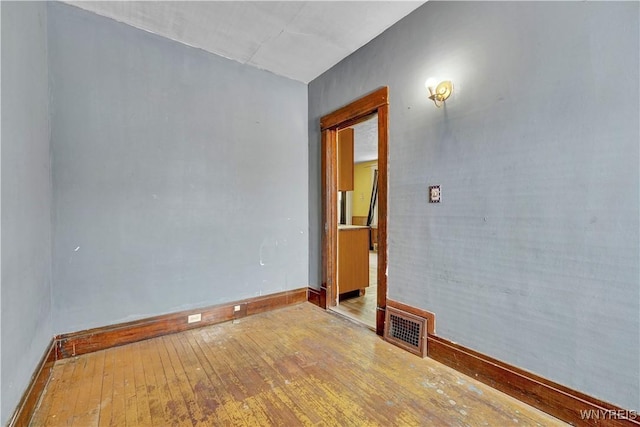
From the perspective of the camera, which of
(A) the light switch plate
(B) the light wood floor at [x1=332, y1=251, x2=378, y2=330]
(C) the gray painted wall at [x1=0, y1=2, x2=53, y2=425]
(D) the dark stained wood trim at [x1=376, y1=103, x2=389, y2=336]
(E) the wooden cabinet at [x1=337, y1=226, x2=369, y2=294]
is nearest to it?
(C) the gray painted wall at [x1=0, y1=2, x2=53, y2=425]

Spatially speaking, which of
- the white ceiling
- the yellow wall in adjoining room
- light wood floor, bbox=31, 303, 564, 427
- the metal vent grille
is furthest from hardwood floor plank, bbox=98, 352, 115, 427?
the yellow wall in adjoining room

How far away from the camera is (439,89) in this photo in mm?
2160

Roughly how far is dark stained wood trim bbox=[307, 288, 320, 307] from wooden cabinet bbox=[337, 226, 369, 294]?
32 cm

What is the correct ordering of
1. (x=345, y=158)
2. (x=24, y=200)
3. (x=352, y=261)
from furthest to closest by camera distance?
(x=345, y=158) < (x=352, y=261) < (x=24, y=200)

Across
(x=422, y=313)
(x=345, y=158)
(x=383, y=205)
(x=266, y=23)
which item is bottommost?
(x=422, y=313)

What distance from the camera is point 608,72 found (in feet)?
4.81

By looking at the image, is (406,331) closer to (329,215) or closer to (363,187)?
(329,215)

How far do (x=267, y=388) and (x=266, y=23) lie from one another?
2.96 meters

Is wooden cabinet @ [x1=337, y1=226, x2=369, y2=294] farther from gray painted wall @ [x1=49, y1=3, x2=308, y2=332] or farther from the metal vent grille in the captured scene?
the metal vent grille

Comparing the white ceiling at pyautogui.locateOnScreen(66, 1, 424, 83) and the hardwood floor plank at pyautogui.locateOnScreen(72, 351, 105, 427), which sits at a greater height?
the white ceiling at pyautogui.locateOnScreen(66, 1, 424, 83)

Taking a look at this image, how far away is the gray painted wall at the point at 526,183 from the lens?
1.45 meters

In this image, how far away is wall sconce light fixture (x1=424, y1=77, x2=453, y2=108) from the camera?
7.00ft

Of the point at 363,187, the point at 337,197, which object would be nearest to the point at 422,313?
the point at 337,197

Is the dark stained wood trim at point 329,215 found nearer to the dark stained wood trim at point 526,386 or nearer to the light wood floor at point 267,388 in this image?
the light wood floor at point 267,388
